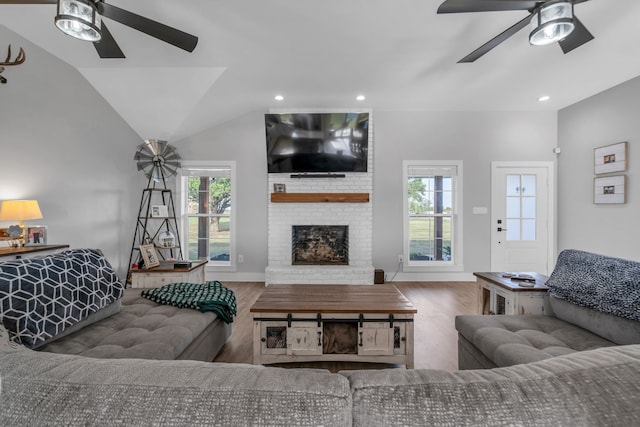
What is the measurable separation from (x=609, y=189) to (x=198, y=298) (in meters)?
4.99

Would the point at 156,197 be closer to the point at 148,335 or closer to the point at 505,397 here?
the point at 148,335

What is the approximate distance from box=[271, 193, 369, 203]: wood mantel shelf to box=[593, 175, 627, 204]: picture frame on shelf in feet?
10.1

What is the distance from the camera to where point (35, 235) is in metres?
2.68

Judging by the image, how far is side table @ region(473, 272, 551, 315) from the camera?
1979 millimetres

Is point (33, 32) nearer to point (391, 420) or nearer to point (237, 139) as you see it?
point (237, 139)

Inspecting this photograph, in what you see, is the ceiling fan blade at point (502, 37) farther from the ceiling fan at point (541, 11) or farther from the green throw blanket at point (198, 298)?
the green throw blanket at point (198, 298)

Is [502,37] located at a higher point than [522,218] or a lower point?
higher

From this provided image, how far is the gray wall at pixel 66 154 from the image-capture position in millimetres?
2580

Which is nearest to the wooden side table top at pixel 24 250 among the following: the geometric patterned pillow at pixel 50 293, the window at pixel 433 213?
the geometric patterned pillow at pixel 50 293

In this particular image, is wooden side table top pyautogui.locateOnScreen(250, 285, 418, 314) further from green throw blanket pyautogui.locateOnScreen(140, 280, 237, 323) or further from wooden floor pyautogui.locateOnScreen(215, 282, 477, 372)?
wooden floor pyautogui.locateOnScreen(215, 282, 477, 372)

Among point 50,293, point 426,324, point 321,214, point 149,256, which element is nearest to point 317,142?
point 321,214

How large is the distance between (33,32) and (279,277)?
367 cm

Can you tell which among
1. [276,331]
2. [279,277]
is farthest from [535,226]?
[276,331]

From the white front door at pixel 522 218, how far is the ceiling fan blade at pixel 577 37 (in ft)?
8.26
